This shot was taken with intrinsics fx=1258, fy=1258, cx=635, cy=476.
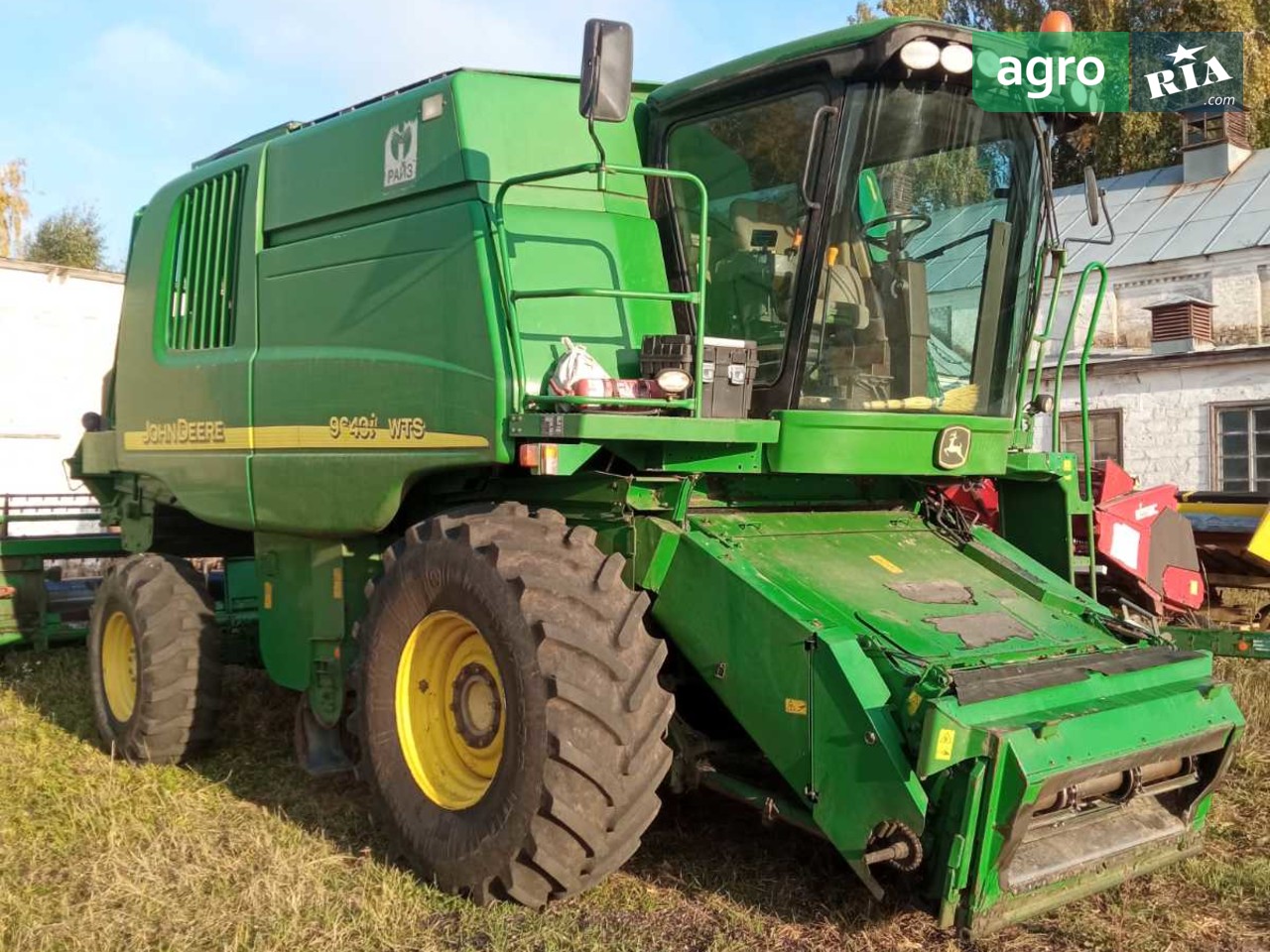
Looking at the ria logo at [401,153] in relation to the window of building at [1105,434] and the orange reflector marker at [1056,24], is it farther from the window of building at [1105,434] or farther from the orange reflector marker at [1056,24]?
the window of building at [1105,434]

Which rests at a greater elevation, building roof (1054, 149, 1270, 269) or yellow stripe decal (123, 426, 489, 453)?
building roof (1054, 149, 1270, 269)

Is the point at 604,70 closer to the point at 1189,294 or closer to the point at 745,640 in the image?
the point at 745,640

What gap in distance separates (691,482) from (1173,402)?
14556 mm

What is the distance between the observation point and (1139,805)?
4203 mm

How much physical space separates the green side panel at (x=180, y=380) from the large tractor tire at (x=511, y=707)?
4.98 ft

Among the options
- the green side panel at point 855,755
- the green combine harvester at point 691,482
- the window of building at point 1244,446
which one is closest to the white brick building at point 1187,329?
the window of building at point 1244,446

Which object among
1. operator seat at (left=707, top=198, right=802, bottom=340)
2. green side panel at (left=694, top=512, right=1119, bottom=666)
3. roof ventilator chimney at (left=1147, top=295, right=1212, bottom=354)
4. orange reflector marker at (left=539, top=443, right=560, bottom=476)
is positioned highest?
roof ventilator chimney at (left=1147, top=295, right=1212, bottom=354)

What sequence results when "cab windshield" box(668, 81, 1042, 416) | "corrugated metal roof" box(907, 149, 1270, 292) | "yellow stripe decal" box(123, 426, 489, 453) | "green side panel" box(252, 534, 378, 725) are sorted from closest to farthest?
"cab windshield" box(668, 81, 1042, 416) < "yellow stripe decal" box(123, 426, 489, 453) < "green side panel" box(252, 534, 378, 725) < "corrugated metal roof" box(907, 149, 1270, 292)

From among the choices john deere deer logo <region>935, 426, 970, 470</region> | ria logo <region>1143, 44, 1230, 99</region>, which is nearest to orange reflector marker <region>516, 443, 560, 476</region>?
john deere deer logo <region>935, 426, 970, 470</region>

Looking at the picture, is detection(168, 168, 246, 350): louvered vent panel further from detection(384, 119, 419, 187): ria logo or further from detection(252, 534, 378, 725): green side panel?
detection(384, 119, 419, 187): ria logo

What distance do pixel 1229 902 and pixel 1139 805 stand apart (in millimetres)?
393

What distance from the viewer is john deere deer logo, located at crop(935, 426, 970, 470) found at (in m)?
4.84

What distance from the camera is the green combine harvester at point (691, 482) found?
12.6 feet

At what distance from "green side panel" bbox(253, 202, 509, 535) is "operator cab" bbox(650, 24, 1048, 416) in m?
0.91
